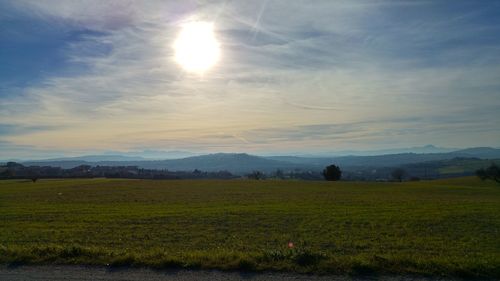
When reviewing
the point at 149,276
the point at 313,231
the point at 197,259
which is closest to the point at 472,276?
the point at 197,259

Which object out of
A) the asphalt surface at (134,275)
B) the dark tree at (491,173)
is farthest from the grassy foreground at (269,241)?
the dark tree at (491,173)

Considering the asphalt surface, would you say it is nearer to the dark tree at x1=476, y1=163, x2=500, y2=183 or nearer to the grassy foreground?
the grassy foreground

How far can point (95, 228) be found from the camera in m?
21.5

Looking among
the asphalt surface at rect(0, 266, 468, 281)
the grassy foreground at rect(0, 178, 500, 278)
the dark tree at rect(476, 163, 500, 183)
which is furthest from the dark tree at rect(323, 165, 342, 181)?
the asphalt surface at rect(0, 266, 468, 281)

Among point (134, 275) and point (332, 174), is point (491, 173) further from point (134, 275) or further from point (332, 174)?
point (134, 275)

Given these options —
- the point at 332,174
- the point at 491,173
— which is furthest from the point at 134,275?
the point at 332,174

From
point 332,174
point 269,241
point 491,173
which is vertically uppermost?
point 491,173

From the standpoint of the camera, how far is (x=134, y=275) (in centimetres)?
920

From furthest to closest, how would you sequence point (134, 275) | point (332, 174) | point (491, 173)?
1. point (332, 174)
2. point (491, 173)
3. point (134, 275)

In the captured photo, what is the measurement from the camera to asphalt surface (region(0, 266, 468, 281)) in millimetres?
8797

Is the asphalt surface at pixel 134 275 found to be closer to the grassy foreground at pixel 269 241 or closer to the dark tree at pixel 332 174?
the grassy foreground at pixel 269 241

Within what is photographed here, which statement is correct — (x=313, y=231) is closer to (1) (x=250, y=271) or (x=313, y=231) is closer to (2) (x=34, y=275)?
(1) (x=250, y=271)

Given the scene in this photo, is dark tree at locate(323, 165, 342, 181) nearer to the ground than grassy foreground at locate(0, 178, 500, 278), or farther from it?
farther from it

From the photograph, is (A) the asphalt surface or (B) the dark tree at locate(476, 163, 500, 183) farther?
(B) the dark tree at locate(476, 163, 500, 183)
